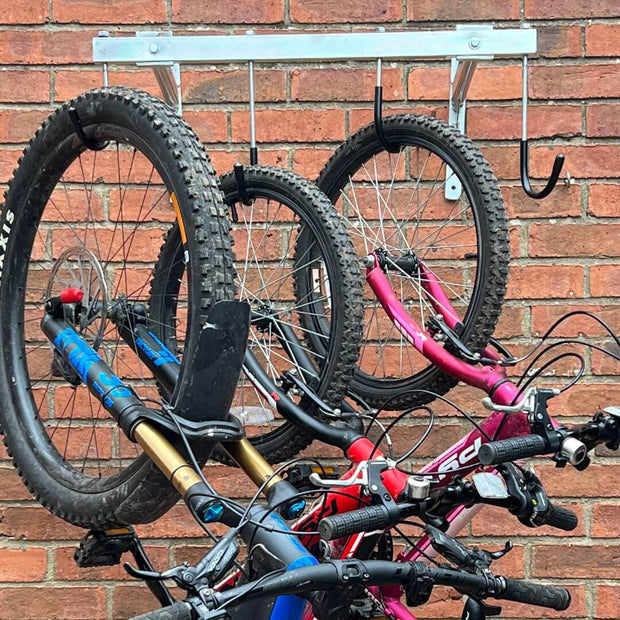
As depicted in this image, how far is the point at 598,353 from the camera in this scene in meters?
1.84

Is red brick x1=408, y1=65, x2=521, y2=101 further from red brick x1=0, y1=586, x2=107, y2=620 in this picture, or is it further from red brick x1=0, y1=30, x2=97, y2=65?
red brick x1=0, y1=586, x2=107, y2=620

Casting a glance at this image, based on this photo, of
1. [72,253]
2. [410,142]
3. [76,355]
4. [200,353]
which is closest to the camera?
[200,353]

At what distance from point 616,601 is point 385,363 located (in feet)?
2.32

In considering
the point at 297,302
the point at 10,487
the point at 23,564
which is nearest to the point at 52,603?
the point at 23,564

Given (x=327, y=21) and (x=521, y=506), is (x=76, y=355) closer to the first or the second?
(x=521, y=506)

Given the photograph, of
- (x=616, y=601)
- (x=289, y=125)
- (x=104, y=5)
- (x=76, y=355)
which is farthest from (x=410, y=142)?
(x=616, y=601)

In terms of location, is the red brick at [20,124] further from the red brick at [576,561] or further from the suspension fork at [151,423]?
the red brick at [576,561]

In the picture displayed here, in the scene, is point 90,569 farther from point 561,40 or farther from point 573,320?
point 561,40

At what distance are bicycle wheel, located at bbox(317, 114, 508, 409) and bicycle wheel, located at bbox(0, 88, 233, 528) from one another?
1.19 ft

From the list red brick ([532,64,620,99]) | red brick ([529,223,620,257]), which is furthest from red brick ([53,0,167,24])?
red brick ([529,223,620,257])

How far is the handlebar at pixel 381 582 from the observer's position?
0.76 meters

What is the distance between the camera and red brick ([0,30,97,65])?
71.3 inches

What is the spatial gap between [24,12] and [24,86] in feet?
0.49

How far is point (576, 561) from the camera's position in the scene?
73.2 inches
